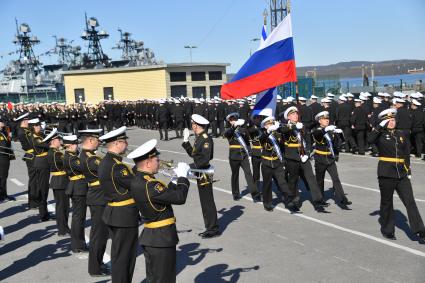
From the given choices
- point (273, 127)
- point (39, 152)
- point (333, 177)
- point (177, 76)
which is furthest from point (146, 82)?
point (333, 177)

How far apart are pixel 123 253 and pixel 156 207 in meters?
1.02

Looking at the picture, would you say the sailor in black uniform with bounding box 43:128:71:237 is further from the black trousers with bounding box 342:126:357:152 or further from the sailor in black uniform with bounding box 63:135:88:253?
the black trousers with bounding box 342:126:357:152

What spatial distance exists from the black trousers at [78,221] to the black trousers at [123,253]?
218 cm

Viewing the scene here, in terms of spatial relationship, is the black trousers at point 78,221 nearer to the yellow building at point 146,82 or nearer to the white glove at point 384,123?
the white glove at point 384,123

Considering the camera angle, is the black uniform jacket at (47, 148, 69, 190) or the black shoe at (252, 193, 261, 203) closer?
the black uniform jacket at (47, 148, 69, 190)

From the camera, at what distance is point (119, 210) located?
566cm

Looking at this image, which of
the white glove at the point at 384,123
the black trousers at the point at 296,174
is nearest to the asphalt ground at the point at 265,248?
the black trousers at the point at 296,174

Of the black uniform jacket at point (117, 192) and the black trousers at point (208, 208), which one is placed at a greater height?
the black uniform jacket at point (117, 192)

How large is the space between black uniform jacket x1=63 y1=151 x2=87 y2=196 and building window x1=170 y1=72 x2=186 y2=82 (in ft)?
102

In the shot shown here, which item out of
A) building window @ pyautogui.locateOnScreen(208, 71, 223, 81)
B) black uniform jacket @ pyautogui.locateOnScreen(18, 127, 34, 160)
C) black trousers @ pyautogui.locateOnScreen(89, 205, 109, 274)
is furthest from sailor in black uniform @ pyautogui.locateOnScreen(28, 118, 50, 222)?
building window @ pyautogui.locateOnScreen(208, 71, 223, 81)

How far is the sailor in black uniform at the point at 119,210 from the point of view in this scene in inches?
217

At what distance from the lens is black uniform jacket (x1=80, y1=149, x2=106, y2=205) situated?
679 centimetres

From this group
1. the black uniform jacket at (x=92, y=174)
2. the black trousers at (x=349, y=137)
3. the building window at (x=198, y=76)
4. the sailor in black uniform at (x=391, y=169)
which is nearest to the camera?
the black uniform jacket at (x=92, y=174)

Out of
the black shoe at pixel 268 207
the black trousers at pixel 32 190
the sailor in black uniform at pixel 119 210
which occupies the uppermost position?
the sailor in black uniform at pixel 119 210
